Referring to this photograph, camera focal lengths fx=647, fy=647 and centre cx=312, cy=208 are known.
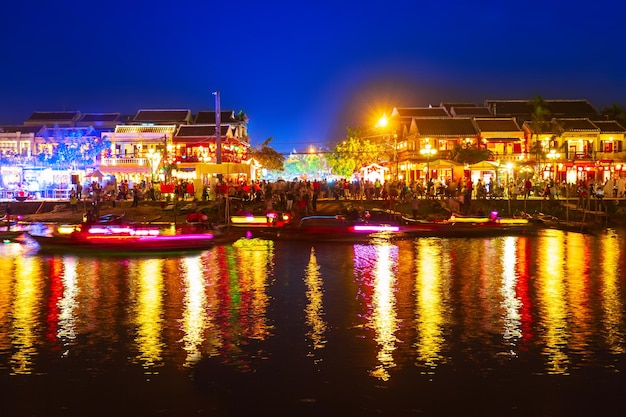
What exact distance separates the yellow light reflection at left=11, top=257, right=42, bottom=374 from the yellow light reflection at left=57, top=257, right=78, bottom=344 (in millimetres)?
515

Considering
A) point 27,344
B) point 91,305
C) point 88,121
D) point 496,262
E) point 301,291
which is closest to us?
point 27,344

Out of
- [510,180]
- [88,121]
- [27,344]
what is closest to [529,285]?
[27,344]

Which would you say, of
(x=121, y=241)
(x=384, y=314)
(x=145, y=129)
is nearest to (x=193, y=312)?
(x=384, y=314)

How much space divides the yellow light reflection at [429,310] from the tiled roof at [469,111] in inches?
1920

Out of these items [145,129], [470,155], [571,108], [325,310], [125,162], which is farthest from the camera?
[571,108]

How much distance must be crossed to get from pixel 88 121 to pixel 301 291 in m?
64.1

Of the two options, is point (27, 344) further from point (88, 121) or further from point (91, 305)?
point (88, 121)

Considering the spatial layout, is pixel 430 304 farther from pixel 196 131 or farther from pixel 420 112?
pixel 420 112

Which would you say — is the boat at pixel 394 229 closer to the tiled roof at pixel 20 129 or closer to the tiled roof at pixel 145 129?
the tiled roof at pixel 145 129

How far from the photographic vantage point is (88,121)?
75.1 metres

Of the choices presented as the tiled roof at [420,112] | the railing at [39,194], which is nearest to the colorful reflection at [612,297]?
the railing at [39,194]

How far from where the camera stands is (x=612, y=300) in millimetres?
16328

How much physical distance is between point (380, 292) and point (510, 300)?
11.0 ft

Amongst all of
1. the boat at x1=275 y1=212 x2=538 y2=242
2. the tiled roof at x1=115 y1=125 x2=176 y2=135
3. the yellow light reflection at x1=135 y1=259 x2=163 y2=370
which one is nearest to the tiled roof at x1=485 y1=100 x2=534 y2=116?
the tiled roof at x1=115 y1=125 x2=176 y2=135
